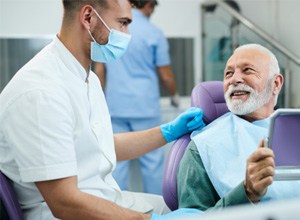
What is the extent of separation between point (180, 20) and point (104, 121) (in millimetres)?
2113

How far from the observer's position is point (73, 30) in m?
1.43

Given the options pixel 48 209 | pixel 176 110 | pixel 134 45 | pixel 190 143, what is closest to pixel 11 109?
pixel 48 209

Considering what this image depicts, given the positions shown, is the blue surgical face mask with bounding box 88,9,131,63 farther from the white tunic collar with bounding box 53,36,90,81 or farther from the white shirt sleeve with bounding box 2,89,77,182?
the white shirt sleeve with bounding box 2,89,77,182

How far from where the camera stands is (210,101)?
5.74 ft

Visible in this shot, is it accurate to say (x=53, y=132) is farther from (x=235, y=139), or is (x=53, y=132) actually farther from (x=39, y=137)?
(x=235, y=139)

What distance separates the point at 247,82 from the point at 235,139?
0.71ft

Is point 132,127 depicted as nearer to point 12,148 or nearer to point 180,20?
point 180,20

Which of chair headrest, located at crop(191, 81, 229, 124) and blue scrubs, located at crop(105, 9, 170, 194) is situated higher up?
chair headrest, located at crop(191, 81, 229, 124)

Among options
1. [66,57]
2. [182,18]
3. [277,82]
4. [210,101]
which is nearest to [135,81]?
[182,18]

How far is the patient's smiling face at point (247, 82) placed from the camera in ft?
5.29

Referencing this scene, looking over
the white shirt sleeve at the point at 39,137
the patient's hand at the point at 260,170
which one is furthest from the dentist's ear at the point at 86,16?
the patient's hand at the point at 260,170

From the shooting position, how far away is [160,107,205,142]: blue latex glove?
1689 mm

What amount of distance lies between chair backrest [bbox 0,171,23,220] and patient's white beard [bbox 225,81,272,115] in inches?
31.6

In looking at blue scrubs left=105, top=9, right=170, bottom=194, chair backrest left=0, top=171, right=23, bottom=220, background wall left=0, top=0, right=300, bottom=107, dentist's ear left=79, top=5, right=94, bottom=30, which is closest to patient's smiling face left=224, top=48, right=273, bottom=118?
dentist's ear left=79, top=5, right=94, bottom=30
